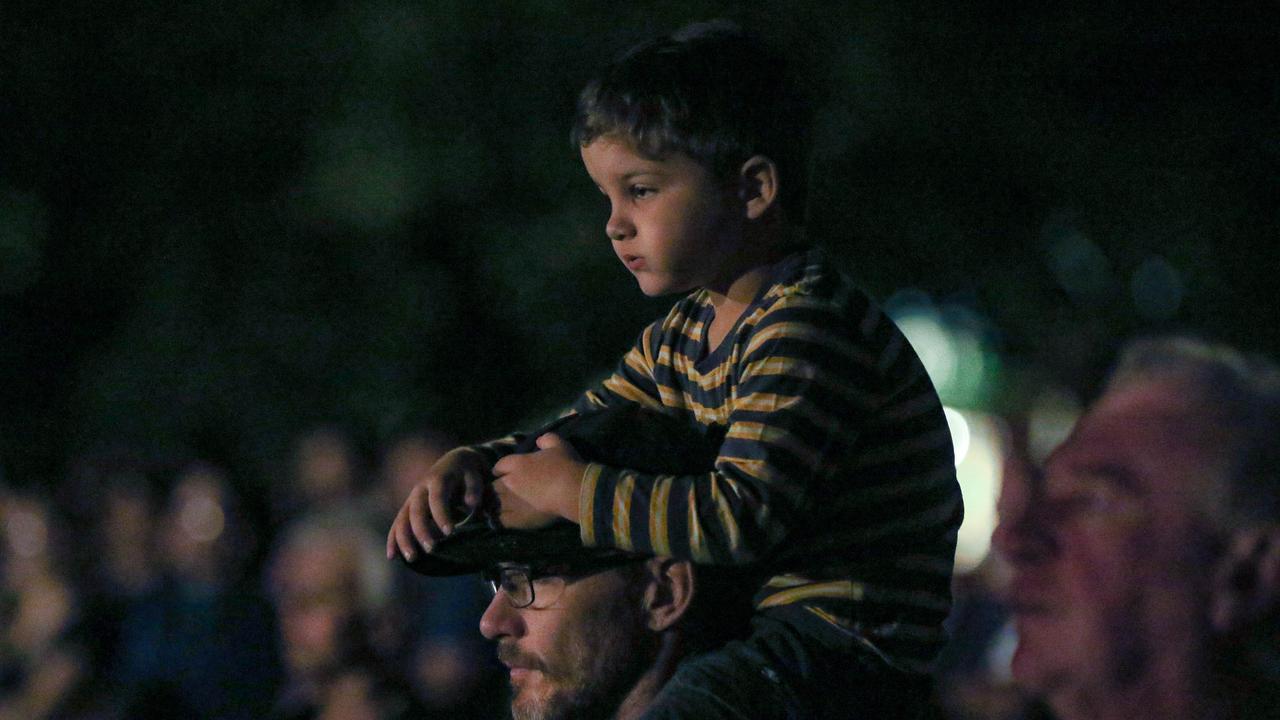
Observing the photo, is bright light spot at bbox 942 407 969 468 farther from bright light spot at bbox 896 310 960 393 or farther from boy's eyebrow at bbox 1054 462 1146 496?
boy's eyebrow at bbox 1054 462 1146 496

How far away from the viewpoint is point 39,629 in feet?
25.8

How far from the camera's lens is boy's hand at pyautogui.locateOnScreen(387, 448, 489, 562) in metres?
2.90

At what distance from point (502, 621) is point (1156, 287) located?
9.57 meters

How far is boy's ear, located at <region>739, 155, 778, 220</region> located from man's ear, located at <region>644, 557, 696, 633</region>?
664 mm

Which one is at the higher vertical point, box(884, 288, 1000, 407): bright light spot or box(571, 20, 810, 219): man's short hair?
box(571, 20, 810, 219): man's short hair

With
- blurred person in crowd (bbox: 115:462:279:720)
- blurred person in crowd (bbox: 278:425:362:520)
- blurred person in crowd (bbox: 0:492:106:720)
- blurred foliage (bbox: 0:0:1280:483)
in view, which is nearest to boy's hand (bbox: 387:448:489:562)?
blurred person in crowd (bbox: 115:462:279:720)

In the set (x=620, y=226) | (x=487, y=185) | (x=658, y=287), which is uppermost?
(x=487, y=185)

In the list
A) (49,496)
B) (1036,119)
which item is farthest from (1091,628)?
(1036,119)

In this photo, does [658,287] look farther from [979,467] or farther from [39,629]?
[979,467]

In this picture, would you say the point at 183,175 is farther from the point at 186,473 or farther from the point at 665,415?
the point at 665,415

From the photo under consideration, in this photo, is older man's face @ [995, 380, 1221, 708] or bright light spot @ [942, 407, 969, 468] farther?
bright light spot @ [942, 407, 969, 468]

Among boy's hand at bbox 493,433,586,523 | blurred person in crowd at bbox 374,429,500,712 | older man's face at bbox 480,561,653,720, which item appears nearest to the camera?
boy's hand at bbox 493,433,586,523

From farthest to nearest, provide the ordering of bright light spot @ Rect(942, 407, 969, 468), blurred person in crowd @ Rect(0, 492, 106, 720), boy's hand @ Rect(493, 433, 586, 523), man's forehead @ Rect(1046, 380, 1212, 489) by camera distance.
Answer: bright light spot @ Rect(942, 407, 969, 468) < blurred person in crowd @ Rect(0, 492, 106, 720) < boy's hand @ Rect(493, 433, 586, 523) < man's forehead @ Rect(1046, 380, 1212, 489)

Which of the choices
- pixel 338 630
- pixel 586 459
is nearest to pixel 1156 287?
pixel 338 630
